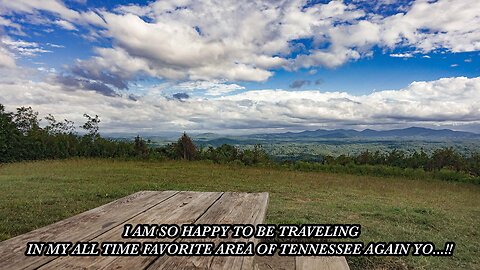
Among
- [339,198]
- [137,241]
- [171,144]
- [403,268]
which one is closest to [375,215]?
[339,198]

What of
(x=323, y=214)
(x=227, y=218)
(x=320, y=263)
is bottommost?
(x=323, y=214)

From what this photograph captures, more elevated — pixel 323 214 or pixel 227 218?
pixel 227 218

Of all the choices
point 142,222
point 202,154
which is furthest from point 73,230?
point 202,154

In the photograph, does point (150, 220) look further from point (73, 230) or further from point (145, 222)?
point (73, 230)

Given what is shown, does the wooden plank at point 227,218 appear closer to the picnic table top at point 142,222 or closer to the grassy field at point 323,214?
the picnic table top at point 142,222

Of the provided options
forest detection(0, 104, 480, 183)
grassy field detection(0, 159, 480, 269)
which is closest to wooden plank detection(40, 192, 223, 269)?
grassy field detection(0, 159, 480, 269)

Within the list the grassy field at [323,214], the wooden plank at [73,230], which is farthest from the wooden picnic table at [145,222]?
the grassy field at [323,214]

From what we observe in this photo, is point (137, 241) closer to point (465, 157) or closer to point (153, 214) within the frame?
point (153, 214)
